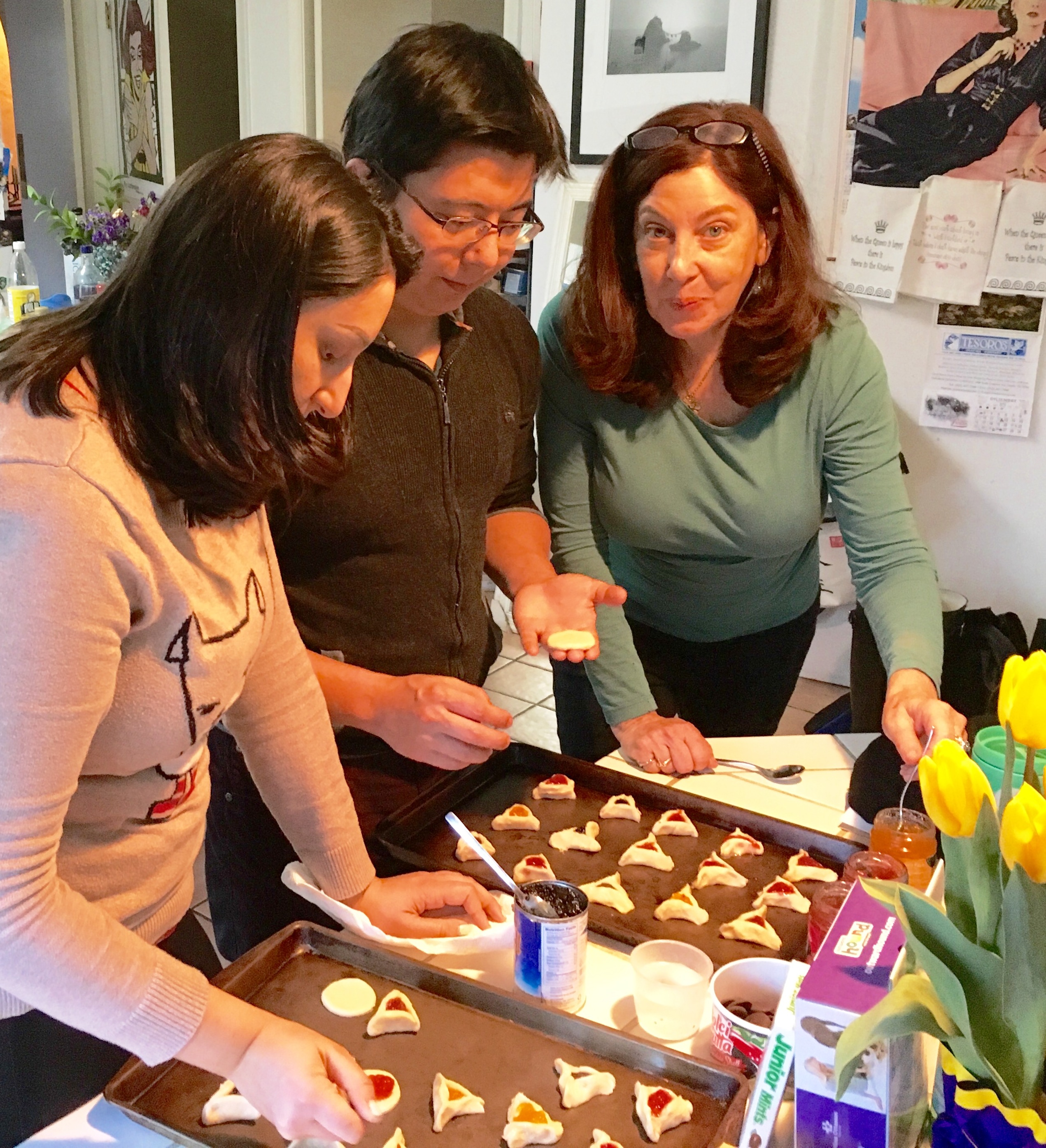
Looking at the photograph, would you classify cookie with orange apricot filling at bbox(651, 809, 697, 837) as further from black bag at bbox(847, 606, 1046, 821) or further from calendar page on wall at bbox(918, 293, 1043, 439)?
calendar page on wall at bbox(918, 293, 1043, 439)

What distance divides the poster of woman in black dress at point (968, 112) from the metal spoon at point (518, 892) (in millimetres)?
2416

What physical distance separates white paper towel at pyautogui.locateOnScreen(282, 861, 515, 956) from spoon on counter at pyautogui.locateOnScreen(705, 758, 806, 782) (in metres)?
0.48

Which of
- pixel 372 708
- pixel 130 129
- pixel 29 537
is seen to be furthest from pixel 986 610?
pixel 130 129

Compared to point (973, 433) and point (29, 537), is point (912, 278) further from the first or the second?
point (29, 537)

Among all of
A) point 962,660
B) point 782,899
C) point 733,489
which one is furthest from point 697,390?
point 962,660

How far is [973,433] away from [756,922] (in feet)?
7.24

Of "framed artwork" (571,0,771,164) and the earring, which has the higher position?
"framed artwork" (571,0,771,164)

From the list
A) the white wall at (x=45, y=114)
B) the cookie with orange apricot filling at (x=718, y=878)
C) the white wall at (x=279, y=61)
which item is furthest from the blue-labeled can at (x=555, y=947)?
the white wall at (x=45, y=114)

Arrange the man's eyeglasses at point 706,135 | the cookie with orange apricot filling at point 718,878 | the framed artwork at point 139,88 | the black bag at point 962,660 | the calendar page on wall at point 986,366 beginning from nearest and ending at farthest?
1. the cookie with orange apricot filling at point 718,878
2. the man's eyeglasses at point 706,135
3. the black bag at point 962,660
4. the calendar page on wall at point 986,366
5. the framed artwork at point 139,88

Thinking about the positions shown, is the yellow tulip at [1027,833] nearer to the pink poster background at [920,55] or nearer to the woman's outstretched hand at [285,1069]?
the woman's outstretched hand at [285,1069]

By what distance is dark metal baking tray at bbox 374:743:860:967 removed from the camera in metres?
1.13

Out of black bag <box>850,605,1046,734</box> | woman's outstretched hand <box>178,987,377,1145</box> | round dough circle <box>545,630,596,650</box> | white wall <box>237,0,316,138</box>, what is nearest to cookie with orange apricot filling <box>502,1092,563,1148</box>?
woman's outstretched hand <box>178,987,377,1145</box>

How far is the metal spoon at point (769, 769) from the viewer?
145 cm

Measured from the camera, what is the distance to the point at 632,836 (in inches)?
50.8
